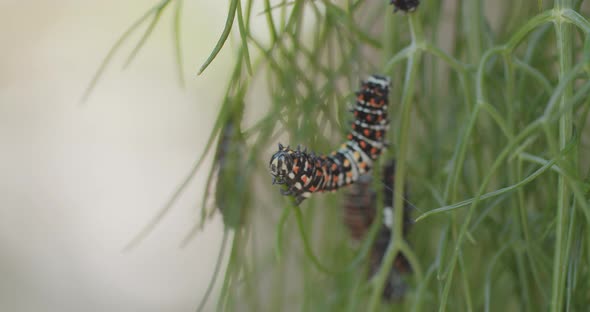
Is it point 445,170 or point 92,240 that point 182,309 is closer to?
point 92,240

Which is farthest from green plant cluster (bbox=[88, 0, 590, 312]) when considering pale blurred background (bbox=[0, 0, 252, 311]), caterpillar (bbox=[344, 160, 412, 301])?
pale blurred background (bbox=[0, 0, 252, 311])

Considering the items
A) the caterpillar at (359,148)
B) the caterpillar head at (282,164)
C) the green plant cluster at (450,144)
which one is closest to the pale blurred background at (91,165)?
the green plant cluster at (450,144)

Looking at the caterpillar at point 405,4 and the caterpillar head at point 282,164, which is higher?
the caterpillar at point 405,4

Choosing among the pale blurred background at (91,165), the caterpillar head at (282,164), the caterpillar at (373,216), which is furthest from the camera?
the pale blurred background at (91,165)

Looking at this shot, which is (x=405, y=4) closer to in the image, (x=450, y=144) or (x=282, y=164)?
(x=282, y=164)

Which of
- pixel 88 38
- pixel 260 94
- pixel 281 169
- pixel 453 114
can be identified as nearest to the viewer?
pixel 281 169

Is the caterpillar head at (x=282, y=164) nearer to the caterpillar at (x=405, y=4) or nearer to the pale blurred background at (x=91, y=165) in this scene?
the caterpillar at (x=405, y=4)

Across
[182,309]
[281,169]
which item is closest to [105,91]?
[182,309]
